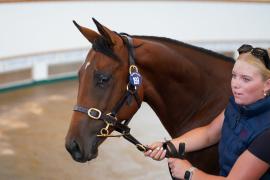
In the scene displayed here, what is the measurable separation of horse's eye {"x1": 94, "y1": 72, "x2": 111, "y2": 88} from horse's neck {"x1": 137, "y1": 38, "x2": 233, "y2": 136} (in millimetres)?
190

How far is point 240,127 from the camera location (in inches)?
59.2

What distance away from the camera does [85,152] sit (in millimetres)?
1774

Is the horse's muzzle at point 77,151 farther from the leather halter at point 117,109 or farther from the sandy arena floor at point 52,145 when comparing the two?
the sandy arena floor at point 52,145

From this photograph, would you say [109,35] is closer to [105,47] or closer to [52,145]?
[105,47]

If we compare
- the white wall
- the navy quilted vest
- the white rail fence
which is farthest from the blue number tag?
the white rail fence

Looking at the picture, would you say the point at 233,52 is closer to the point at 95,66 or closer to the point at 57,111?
the point at 57,111

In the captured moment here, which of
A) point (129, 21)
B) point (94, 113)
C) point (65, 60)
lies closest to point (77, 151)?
point (94, 113)

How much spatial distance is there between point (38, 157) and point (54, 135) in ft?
1.57

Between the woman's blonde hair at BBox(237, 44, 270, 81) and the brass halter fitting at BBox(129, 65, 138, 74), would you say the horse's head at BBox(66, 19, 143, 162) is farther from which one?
the woman's blonde hair at BBox(237, 44, 270, 81)

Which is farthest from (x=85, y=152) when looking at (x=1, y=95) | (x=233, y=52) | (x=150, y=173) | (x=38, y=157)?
(x=233, y=52)

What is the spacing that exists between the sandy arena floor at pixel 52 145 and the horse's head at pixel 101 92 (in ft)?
6.30

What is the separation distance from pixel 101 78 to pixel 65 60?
4309 millimetres

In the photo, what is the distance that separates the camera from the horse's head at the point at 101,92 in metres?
1.72

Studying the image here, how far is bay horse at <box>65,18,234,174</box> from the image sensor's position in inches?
68.3
